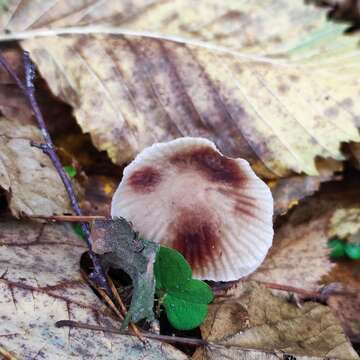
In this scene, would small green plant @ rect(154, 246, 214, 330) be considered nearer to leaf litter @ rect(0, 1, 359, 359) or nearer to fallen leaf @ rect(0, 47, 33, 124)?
leaf litter @ rect(0, 1, 359, 359)


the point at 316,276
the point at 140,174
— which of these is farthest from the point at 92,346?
the point at 316,276

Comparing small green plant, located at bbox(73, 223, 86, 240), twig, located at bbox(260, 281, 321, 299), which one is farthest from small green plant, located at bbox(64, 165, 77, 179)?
twig, located at bbox(260, 281, 321, 299)

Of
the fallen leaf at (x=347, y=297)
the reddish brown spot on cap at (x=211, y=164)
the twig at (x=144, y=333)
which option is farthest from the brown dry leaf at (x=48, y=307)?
the fallen leaf at (x=347, y=297)

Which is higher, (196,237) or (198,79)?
(198,79)

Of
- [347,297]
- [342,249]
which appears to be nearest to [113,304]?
[347,297]

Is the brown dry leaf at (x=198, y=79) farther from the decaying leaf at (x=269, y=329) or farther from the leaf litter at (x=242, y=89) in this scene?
the decaying leaf at (x=269, y=329)

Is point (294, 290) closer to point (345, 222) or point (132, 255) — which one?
point (345, 222)

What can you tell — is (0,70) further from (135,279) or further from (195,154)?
(135,279)
